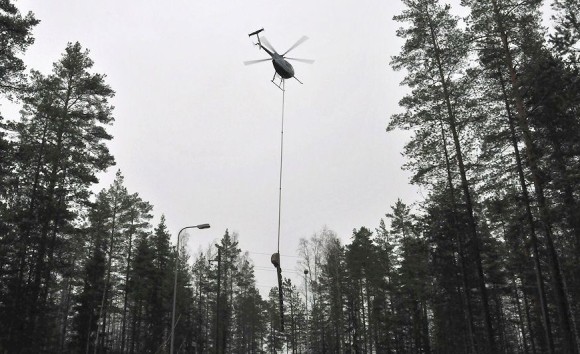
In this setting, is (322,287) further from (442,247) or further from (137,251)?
(442,247)

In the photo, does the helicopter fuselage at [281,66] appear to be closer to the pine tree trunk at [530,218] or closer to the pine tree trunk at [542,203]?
the pine tree trunk at [542,203]

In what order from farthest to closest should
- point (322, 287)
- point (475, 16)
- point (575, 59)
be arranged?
1. point (322, 287)
2. point (475, 16)
3. point (575, 59)

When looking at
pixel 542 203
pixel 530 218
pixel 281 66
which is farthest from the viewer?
pixel 530 218

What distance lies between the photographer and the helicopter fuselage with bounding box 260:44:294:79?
1517cm

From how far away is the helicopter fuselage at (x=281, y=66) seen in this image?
1517 cm

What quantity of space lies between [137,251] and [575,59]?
36.4 meters

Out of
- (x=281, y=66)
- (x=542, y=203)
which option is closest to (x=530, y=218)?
(x=542, y=203)

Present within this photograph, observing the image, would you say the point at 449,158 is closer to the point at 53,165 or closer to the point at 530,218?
the point at 530,218

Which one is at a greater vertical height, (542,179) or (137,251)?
(137,251)

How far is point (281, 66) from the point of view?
49.8 ft

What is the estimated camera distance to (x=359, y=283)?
43000 mm

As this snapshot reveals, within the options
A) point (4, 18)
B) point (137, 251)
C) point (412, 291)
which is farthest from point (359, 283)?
point (4, 18)

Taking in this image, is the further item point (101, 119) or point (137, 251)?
point (137, 251)

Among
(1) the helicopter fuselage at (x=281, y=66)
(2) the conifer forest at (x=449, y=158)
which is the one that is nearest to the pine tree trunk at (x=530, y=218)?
(2) the conifer forest at (x=449, y=158)
